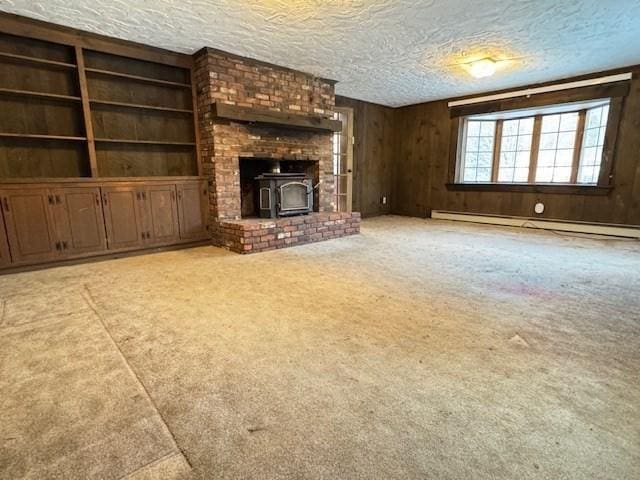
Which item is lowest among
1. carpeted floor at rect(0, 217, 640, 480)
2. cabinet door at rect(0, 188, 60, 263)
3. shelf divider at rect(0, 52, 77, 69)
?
carpeted floor at rect(0, 217, 640, 480)

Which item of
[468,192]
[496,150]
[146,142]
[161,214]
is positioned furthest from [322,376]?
[496,150]

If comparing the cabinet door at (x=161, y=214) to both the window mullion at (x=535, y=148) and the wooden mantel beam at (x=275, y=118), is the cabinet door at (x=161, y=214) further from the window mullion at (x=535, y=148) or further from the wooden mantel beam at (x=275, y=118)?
the window mullion at (x=535, y=148)

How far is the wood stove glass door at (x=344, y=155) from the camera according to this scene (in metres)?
6.51

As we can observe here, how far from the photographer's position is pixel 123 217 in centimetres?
394

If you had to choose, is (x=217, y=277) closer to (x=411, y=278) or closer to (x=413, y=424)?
(x=411, y=278)

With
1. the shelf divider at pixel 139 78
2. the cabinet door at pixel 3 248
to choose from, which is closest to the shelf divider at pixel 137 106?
the shelf divider at pixel 139 78

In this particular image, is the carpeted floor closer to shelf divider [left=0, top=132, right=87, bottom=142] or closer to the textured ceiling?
shelf divider [left=0, top=132, right=87, bottom=142]

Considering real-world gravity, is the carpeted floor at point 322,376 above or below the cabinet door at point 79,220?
below

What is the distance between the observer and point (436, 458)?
3.76 ft

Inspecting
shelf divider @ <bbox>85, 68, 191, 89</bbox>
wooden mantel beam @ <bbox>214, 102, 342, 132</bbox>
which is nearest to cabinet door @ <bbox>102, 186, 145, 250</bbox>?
shelf divider @ <bbox>85, 68, 191, 89</bbox>

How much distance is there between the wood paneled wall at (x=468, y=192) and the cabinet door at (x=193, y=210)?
485 cm

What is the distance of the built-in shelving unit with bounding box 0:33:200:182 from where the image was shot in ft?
11.4

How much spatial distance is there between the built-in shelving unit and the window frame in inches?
202

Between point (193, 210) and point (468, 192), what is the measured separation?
5.31 meters
